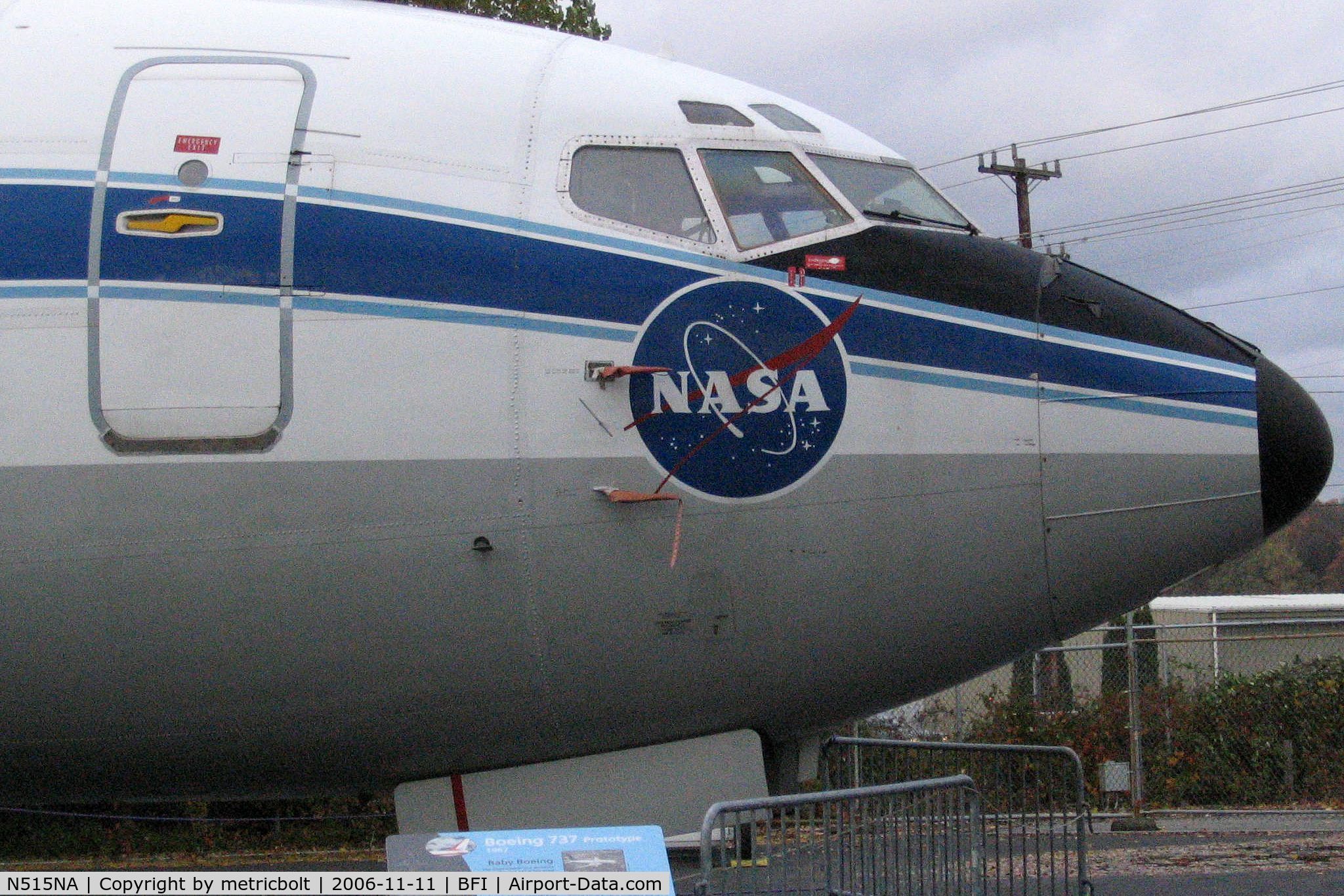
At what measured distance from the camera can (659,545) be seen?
18.3 feet

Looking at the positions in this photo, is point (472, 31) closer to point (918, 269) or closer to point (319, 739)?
point (918, 269)

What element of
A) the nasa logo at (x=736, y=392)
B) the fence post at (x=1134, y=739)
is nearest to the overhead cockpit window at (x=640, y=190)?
the nasa logo at (x=736, y=392)

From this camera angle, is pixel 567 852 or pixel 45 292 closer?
pixel 567 852

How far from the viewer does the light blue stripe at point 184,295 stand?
5496 mm

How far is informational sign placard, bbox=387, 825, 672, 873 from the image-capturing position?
482 centimetres

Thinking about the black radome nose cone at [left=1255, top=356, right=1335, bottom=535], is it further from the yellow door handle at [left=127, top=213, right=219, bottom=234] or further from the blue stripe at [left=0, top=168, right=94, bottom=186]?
the blue stripe at [left=0, top=168, right=94, bottom=186]

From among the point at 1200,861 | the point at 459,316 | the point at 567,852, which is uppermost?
the point at 459,316

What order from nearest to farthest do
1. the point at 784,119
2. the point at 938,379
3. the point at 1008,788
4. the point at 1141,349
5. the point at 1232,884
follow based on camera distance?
the point at 938,379 → the point at 1141,349 → the point at 784,119 → the point at 1008,788 → the point at 1232,884

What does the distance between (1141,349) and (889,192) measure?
→ 1.36m

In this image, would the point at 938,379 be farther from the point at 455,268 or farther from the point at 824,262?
the point at 455,268

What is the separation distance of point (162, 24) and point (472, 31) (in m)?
1.34

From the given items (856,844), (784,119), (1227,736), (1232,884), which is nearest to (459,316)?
(784,119)

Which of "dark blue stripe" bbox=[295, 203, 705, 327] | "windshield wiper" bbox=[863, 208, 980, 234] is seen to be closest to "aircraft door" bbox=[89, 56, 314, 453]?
"dark blue stripe" bbox=[295, 203, 705, 327]

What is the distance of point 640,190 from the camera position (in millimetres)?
5941
